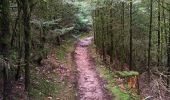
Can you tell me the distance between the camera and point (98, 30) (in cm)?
3572

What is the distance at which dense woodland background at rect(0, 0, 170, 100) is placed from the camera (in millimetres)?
15333

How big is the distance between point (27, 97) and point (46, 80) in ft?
16.6

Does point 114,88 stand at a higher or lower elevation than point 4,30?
lower

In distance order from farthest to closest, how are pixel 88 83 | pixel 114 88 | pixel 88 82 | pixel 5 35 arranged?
pixel 88 82 → pixel 88 83 → pixel 114 88 → pixel 5 35

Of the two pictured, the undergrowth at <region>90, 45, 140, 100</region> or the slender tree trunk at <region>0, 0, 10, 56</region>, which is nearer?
the slender tree trunk at <region>0, 0, 10, 56</region>

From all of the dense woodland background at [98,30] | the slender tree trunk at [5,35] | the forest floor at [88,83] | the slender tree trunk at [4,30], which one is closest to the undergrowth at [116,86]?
the forest floor at [88,83]

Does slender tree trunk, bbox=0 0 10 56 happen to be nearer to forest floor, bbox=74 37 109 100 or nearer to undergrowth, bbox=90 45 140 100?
forest floor, bbox=74 37 109 100

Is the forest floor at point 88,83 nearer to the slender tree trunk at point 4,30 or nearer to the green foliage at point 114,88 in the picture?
the green foliage at point 114,88

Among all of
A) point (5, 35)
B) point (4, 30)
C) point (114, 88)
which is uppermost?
point (4, 30)

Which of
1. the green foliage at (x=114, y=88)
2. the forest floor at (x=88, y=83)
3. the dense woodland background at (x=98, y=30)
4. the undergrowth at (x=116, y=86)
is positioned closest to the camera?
the dense woodland background at (x=98, y=30)

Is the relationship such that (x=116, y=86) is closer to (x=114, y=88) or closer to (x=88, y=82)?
(x=114, y=88)

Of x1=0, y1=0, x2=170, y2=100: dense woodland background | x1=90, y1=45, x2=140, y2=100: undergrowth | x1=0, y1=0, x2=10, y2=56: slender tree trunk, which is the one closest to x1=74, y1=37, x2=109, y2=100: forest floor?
x1=90, y1=45, x2=140, y2=100: undergrowth

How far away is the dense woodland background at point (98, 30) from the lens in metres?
15.3

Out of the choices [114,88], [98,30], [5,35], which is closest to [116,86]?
[114,88]
